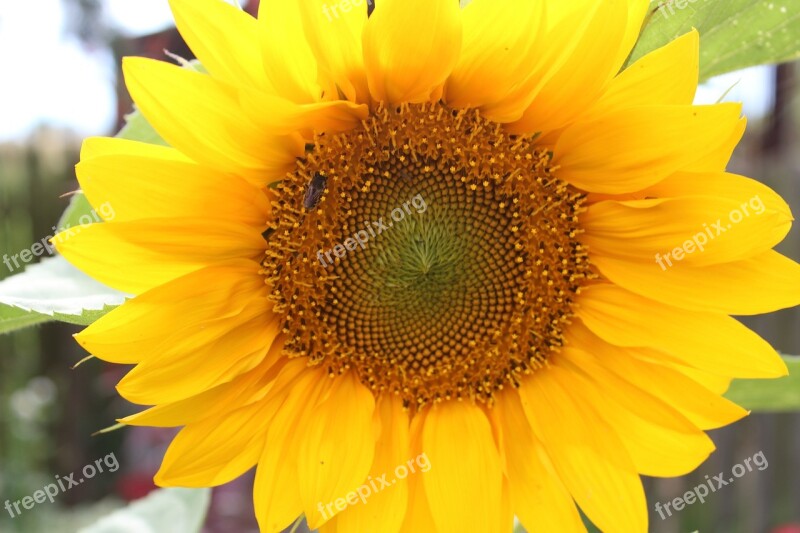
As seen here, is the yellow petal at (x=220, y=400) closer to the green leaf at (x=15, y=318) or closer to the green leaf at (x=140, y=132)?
the green leaf at (x=15, y=318)

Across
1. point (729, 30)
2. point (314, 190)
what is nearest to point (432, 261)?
point (314, 190)

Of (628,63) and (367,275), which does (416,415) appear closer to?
(367,275)

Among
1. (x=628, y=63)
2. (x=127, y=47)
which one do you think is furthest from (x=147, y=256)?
(x=127, y=47)

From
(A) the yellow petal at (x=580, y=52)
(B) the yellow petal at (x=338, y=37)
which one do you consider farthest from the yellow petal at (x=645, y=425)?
(B) the yellow petal at (x=338, y=37)

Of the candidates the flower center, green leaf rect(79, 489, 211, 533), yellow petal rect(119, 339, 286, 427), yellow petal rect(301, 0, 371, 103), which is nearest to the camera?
yellow petal rect(301, 0, 371, 103)

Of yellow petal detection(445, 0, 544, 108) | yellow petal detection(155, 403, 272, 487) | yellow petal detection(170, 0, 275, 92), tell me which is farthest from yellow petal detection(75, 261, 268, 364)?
yellow petal detection(445, 0, 544, 108)

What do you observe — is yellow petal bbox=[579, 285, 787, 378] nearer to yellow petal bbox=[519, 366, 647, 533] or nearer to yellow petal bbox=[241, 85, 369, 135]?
yellow petal bbox=[519, 366, 647, 533]
